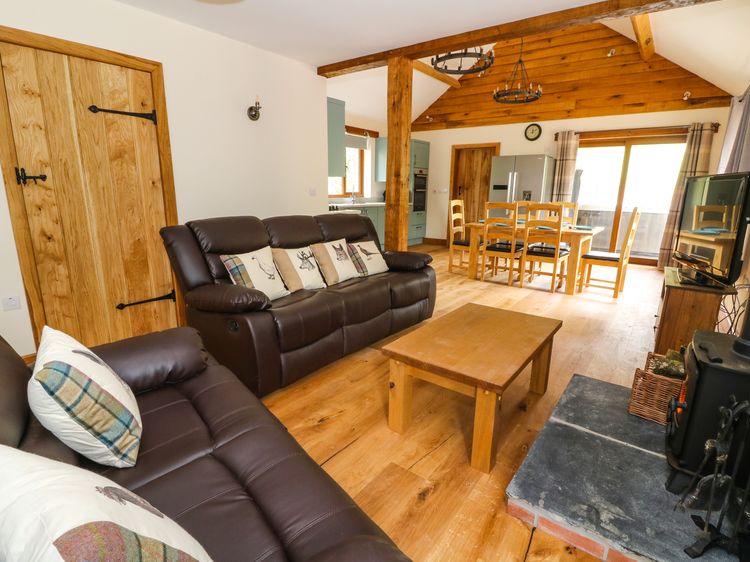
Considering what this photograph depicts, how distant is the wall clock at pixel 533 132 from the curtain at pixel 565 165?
36 cm

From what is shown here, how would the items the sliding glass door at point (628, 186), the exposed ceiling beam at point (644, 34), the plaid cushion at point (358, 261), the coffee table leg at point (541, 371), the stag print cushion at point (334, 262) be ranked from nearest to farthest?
the coffee table leg at point (541, 371) → the stag print cushion at point (334, 262) → the plaid cushion at point (358, 261) → the exposed ceiling beam at point (644, 34) → the sliding glass door at point (628, 186)

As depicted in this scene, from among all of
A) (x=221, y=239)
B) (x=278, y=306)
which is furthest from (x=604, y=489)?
(x=221, y=239)

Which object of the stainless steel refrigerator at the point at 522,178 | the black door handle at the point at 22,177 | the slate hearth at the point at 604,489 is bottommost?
the slate hearth at the point at 604,489

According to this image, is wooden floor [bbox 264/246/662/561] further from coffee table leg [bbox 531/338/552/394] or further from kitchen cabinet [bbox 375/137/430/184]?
kitchen cabinet [bbox 375/137/430/184]

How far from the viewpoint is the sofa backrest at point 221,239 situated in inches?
94.3

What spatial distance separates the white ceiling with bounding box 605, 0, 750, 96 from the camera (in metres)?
3.27

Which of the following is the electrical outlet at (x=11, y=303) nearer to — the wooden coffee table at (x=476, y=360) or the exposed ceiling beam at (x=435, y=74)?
the wooden coffee table at (x=476, y=360)

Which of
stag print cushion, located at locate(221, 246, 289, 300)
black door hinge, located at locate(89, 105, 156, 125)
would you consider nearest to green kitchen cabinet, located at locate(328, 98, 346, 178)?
black door hinge, located at locate(89, 105, 156, 125)

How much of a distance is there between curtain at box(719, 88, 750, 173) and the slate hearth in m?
3.40

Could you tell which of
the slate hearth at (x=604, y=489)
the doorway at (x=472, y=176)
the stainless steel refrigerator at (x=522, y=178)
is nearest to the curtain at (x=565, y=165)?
the stainless steel refrigerator at (x=522, y=178)

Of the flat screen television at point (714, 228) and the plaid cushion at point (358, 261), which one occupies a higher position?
the flat screen television at point (714, 228)

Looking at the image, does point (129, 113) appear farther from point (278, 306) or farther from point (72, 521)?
point (72, 521)

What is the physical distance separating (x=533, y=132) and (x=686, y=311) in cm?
505

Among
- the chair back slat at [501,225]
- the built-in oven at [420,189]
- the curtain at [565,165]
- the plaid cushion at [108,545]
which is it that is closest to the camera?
the plaid cushion at [108,545]
